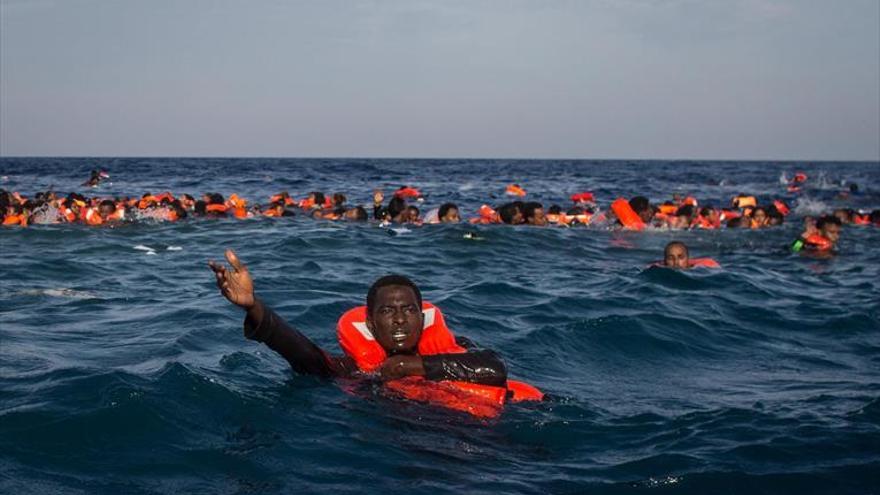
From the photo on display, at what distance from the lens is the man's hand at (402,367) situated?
5.94m

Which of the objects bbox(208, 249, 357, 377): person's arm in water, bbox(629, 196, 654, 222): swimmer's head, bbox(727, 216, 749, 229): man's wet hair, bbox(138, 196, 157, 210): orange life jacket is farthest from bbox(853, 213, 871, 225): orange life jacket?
bbox(208, 249, 357, 377): person's arm in water

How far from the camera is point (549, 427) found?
5949mm

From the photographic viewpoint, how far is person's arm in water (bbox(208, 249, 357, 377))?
16.8 feet

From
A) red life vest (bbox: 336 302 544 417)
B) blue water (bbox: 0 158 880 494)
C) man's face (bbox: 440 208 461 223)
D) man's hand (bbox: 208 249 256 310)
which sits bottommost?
blue water (bbox: 0 158 880 494)

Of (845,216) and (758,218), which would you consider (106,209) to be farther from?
(845,216)

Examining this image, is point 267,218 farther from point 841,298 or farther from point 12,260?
point 841,298

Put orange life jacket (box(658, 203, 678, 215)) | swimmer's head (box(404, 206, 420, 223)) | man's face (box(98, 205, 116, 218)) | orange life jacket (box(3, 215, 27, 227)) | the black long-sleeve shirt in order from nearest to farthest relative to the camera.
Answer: the black long-sleeve shirt, orange life jacket (box(3, 215, 27, 227)), man's face (box(98, 205, 116, 218)), swimmer's head (box(404, 206, 420, 223)), orange life jacket (box(658, 203, 678, 215))

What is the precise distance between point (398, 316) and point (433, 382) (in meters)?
0.49

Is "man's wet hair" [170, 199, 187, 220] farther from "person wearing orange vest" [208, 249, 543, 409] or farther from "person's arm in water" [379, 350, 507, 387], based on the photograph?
"person's arm in water" [379, 350, 507, 387]

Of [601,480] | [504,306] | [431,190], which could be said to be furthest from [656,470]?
[431,190]

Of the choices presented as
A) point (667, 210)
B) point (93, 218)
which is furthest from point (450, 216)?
point (93, 218)

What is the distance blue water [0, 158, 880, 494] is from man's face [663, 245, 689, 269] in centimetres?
29

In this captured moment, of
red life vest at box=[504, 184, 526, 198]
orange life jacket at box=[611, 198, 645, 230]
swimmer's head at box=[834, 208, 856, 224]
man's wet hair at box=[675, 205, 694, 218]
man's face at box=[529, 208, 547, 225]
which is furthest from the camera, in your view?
red life vest at box=[504, 184, 526, 198]

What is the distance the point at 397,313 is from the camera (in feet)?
20.0
